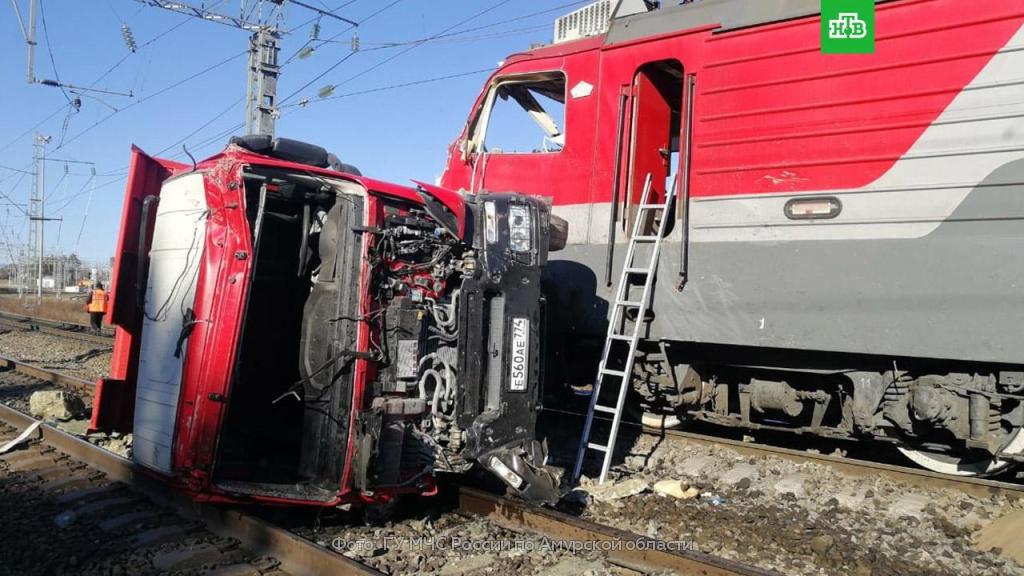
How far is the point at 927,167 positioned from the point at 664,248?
6.41 feet

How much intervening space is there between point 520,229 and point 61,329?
20.3m

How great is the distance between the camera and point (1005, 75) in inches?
184

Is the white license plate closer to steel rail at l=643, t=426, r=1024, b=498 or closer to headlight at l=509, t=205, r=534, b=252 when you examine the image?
headlight at l=509, t=205, r=534, b=252

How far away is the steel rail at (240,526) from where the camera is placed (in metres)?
3.89

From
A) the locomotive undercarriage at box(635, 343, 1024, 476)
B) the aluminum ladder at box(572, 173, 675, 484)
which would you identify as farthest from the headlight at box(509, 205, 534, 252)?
the locomotive undercarriage at box(635, 343, 1024, 476)

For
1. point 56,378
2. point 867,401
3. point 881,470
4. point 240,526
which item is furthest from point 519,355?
point 56,378

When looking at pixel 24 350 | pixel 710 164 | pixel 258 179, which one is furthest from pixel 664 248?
pixel 24 350

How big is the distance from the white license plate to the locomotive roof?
295 cm

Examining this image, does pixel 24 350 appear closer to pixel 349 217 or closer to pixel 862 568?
pixel 349 217

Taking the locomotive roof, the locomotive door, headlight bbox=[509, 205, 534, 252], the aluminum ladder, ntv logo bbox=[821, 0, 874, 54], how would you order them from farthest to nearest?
1. the locomotive door
2. the aluminum ladder
3. the locomotive roof
4. ntv logo bbox=[821, 0, 874, 54]
5. headlight bbox=[509, 205, 534, 252]

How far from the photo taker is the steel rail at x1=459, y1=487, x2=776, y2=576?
3863mm

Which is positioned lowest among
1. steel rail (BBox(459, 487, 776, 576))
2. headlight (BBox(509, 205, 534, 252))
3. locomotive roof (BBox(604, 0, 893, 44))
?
steel rail (BBox(459, 487, 776, 576))

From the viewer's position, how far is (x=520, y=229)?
5.08 meters

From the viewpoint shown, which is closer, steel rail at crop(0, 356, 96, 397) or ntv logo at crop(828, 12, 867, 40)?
ntv logo at crop(828, 12, 867, 40)
